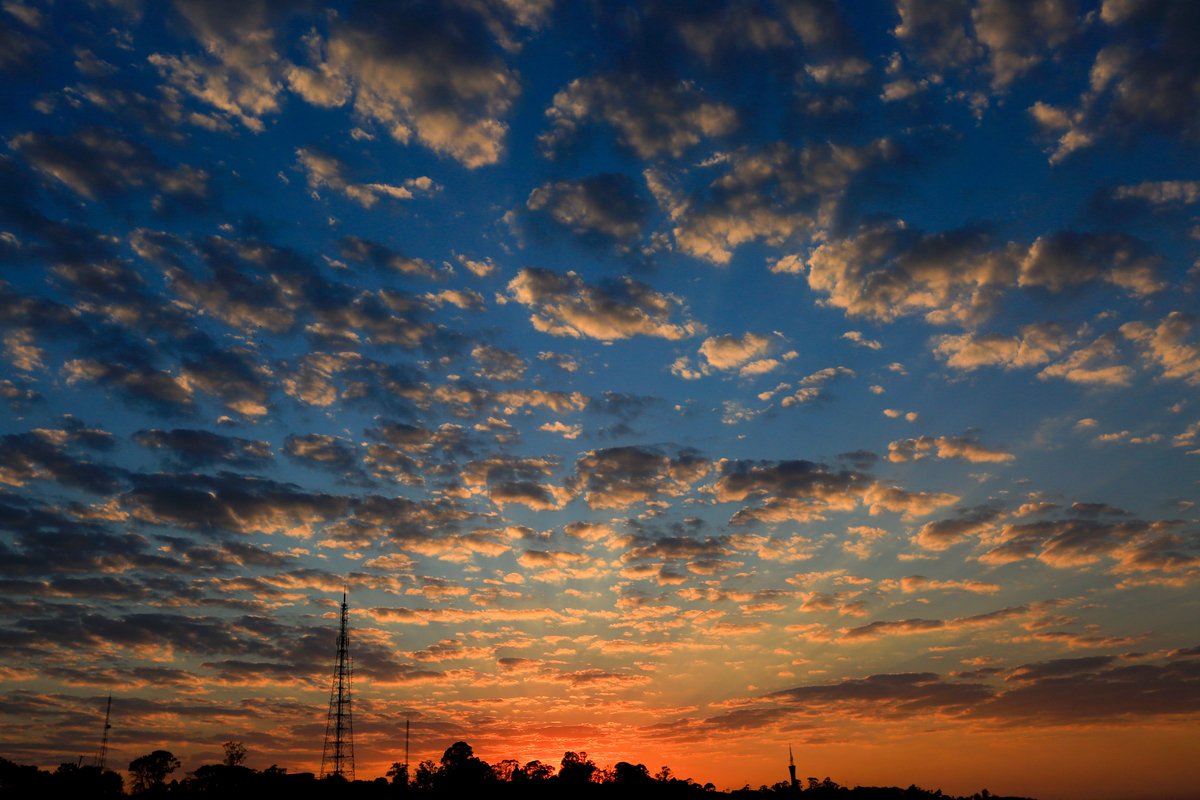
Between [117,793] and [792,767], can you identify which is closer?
[792,767]

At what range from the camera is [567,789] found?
19200cm

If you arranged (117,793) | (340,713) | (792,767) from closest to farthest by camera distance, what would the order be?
(340,713) < (792,767) < (117,793)

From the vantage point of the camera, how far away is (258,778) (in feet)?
584

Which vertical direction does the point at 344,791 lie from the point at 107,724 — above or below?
below

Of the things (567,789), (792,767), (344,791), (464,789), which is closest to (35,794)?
(344,791)

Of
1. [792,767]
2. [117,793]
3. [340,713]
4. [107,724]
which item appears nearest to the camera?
[340,713]

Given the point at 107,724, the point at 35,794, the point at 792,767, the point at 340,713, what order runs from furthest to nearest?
the point at 792,767 < the point at 35,794 < the point at 107,724 < the point at 340,713

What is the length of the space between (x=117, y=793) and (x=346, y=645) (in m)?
143

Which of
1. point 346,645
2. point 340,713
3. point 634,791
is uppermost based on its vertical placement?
point 346,645

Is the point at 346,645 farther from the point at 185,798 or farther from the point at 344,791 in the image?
the point at 185,798

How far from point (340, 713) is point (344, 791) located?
58.4 metres

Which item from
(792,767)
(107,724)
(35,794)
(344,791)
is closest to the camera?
(107,724)

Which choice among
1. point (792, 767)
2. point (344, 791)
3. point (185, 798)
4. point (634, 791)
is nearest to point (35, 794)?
point (185, 798)

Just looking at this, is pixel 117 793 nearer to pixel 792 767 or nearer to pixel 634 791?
pixel 634 791
